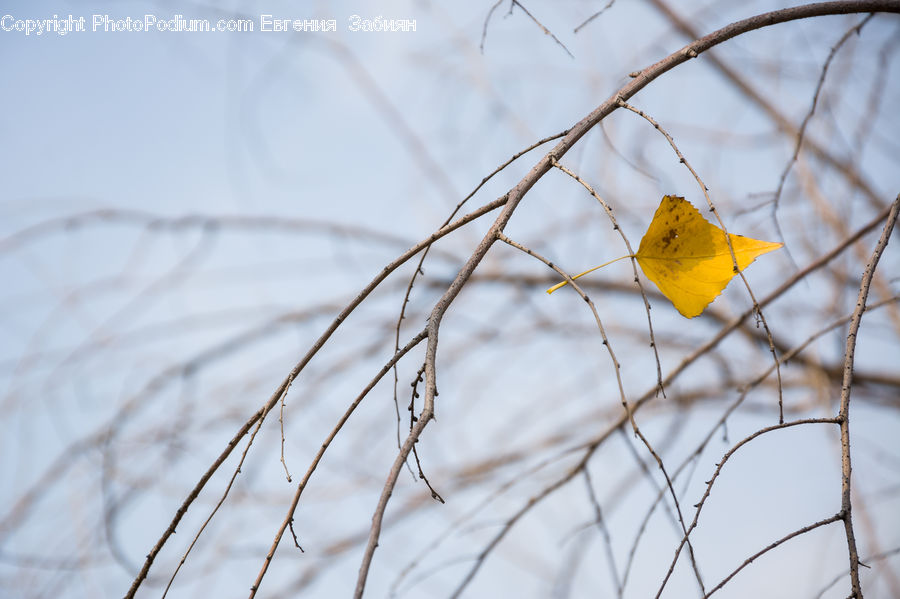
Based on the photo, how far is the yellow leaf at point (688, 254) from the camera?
346 mm

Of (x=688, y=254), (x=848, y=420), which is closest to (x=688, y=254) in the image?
(x=688, y=254)

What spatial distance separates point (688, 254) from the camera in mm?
355

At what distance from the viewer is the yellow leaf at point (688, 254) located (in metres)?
0.35

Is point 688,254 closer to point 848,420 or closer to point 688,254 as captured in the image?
point 688,254

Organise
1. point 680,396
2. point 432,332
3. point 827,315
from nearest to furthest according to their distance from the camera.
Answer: point 432,332 → point 827,315 → point 680,396

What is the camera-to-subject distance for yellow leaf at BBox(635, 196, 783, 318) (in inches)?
13.6

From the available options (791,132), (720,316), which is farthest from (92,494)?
(791,132)

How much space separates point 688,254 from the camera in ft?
1.17

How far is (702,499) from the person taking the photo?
1.08ft

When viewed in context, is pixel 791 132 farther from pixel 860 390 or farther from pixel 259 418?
pixel 259 418

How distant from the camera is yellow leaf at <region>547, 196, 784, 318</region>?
1.14 ft

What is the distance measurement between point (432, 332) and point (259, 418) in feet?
0.31

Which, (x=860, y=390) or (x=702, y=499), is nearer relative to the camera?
(x=702, y=499)

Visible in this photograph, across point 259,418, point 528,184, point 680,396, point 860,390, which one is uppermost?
point 860,390
